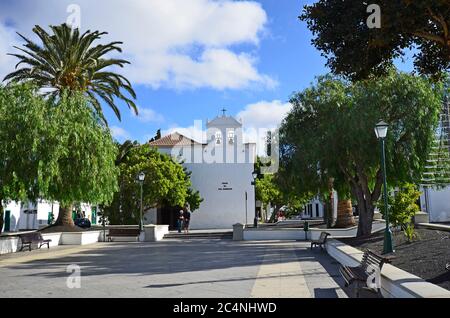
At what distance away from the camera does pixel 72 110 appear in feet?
62.5

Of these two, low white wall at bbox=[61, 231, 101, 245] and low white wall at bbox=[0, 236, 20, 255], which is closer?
low white wall at bbox=[0, 236, 20, 255]

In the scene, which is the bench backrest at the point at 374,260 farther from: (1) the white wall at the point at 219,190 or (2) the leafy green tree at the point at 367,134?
(1) the white wall at the point at 219,190

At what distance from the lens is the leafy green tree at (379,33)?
A: 27.3 feet

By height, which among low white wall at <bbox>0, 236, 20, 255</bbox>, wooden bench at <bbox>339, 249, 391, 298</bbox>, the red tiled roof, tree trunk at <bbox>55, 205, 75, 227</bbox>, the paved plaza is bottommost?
the paved plaza

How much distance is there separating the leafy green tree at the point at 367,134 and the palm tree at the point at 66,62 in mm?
10907

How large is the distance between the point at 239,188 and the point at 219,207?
8.65 feet

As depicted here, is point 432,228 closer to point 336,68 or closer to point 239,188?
point 336,68

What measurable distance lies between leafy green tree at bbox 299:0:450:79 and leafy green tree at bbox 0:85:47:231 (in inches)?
439

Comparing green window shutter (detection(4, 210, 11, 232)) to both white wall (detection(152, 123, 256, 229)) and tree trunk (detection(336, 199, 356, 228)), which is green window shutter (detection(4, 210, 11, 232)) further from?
tree trunk (detection(336, 199, 356, 228))

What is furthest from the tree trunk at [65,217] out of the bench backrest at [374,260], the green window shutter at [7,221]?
the bench backrest at [374,260]

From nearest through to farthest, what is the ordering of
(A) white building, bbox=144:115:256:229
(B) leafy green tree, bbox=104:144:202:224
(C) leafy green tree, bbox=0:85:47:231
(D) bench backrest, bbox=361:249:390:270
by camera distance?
1. (D) bench backrest, bbox=361:249:390:270
2. (C) leafy green tree, bbox=0:85:47:231
3. (B) leafy green tree, bbox=104:144:202:224
4. (A) white building, bbox=144:115:256:229

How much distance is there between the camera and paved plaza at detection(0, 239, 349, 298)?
Answer: 354 inches

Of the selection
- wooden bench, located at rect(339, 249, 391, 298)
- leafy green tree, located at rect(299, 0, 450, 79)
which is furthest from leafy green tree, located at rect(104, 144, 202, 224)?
wooden bench, located at rect(339, 249, 391, 298)
